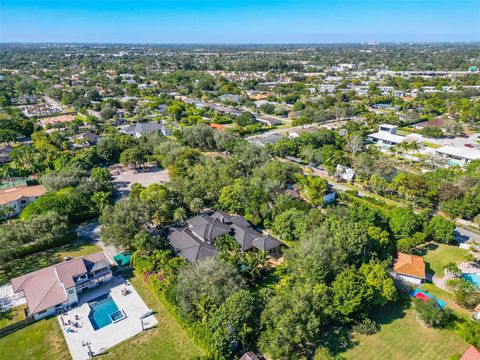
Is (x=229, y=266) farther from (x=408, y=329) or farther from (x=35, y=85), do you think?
(x=35, y=85)

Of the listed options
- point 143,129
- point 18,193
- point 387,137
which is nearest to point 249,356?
point 18,193

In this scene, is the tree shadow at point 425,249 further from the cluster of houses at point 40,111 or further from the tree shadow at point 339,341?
the cluster of houses at point 40,111

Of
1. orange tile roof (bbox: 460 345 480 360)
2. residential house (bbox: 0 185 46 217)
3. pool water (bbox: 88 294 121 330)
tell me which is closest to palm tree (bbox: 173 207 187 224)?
pool water (bbox: 88 294 121 330)

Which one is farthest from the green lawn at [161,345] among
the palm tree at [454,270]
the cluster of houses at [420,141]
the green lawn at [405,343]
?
the cluster of houses at [420,141]

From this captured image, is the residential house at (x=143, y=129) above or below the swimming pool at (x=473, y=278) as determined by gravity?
above

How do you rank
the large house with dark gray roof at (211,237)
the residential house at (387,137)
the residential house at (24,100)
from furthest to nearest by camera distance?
the residential house at (24,100) < the residential house at (387,137) < the large house with dark gray roof at (211,237)

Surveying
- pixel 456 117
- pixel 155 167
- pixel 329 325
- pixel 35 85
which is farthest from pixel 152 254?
pixel 35 85
